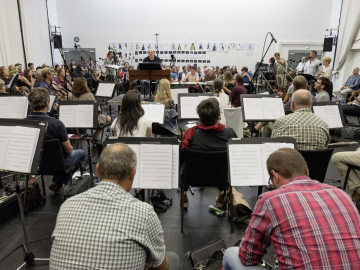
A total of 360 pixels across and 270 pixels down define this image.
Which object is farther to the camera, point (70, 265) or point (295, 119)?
point (295, 119)

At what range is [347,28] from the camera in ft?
34.1

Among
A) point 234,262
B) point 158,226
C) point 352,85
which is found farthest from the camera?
point 352,85

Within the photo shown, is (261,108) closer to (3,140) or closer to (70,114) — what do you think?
(70,114)

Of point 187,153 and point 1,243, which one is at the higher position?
point 187,153

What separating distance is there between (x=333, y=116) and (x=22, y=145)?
356 cm

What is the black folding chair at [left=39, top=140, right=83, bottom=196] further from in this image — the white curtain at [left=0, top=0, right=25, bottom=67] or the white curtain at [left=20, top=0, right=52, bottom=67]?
the white curtain at [left=20, top=0, right=52, bottom=67]

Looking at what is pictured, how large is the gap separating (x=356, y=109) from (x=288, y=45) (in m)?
7.71

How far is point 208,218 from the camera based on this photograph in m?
2.81

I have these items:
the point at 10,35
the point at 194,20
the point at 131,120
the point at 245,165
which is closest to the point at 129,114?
the point at 131,120

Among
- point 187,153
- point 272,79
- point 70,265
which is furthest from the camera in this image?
point 272,79

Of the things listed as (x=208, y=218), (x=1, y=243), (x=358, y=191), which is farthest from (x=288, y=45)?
(x=1, y=243)

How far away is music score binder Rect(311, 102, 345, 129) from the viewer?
3.42 meters

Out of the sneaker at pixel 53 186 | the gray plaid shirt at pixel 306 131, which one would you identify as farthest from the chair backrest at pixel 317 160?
the sneaker at pixel 53 186

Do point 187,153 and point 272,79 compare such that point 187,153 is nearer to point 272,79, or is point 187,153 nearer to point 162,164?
point 162,164
